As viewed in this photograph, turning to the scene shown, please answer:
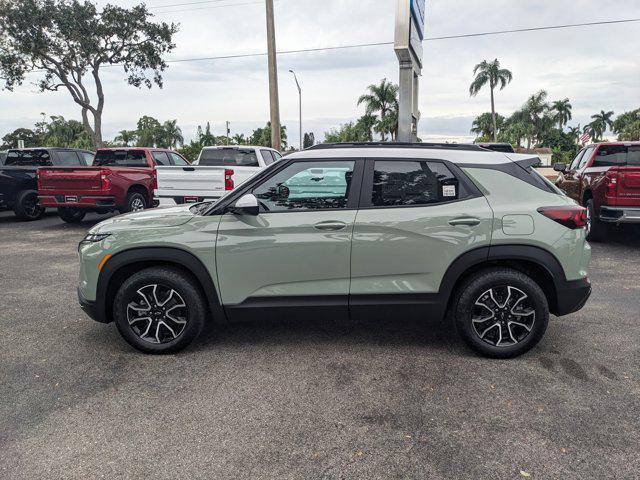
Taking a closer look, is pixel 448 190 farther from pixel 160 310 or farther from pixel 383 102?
pixel 383 102

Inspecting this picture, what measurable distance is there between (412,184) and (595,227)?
22.4 feet

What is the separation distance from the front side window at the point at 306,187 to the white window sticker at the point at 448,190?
29.2 inches

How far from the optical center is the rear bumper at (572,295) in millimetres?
3982

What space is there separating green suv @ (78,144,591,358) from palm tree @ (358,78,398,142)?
45.9 meters

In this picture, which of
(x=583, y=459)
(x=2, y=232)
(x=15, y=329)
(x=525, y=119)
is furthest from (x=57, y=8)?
(x=525, y=119)

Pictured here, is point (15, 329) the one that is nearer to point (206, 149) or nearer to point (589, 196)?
point (206, 149)

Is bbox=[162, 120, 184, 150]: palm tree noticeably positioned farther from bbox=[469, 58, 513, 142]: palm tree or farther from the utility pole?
the utility pole

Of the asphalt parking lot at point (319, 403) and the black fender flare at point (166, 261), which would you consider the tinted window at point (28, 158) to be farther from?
the black fender flare at point (166, 261)

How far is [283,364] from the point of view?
4062 millimetres

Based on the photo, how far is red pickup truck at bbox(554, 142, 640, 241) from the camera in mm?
7984

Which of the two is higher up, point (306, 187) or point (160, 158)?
point (160, 158)

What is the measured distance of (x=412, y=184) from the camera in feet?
13.4

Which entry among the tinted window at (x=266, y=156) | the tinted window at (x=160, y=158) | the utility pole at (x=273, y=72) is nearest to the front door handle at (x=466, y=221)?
the tinted window at (x=266, y=156)

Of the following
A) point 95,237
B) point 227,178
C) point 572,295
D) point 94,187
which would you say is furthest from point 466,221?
point 94,187
